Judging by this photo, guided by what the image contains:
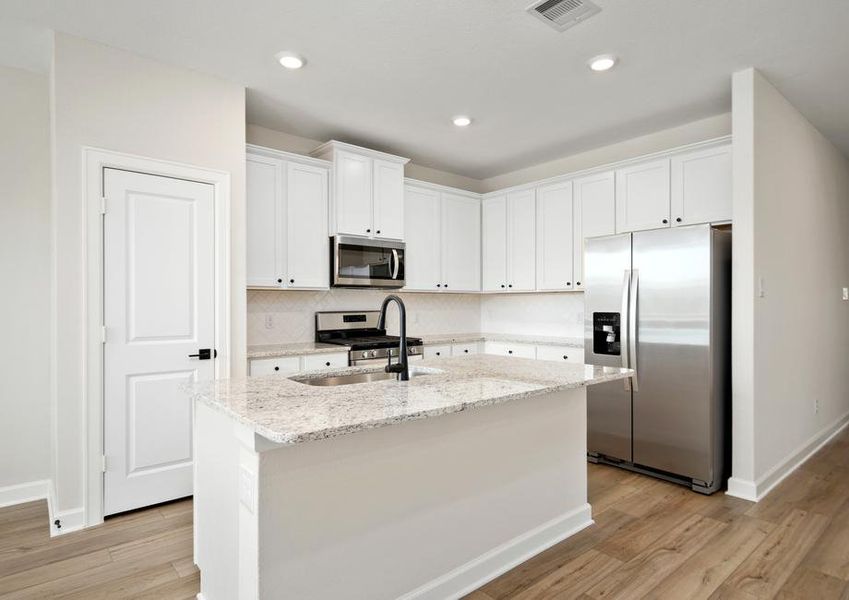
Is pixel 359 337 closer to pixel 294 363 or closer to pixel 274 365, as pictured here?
pixel 294 363

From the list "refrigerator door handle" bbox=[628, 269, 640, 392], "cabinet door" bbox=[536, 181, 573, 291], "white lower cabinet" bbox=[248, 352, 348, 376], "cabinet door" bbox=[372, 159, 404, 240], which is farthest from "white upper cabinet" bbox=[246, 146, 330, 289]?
"refrigerator door handle" bbox=[628, 269, 640, 392]

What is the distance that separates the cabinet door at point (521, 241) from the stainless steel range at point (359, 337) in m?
1.26

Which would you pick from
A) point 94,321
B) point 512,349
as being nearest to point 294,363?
point 94,321

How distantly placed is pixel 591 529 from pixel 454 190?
3494 millimetres

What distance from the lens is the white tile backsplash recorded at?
4.16 meters

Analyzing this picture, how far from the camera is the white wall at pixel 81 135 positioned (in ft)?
8.76

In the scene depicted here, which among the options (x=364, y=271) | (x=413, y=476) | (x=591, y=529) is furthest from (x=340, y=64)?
(x=591, y=529)

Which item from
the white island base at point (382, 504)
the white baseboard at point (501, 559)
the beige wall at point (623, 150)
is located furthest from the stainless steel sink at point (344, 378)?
the beige wall at point (623, 150)

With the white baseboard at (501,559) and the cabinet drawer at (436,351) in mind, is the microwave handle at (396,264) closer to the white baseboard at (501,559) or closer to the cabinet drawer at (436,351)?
the cabinet drawer at (436,351)

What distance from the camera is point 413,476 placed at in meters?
1.91

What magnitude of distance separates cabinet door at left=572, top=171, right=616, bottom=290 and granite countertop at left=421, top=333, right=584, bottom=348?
532 mm

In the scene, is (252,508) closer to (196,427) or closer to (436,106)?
(196,427)

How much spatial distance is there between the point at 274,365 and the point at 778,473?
11.8 feet

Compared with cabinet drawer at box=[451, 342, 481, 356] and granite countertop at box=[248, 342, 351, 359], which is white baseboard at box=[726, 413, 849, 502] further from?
granite countertop at box=[248, 342, 351, 359]
